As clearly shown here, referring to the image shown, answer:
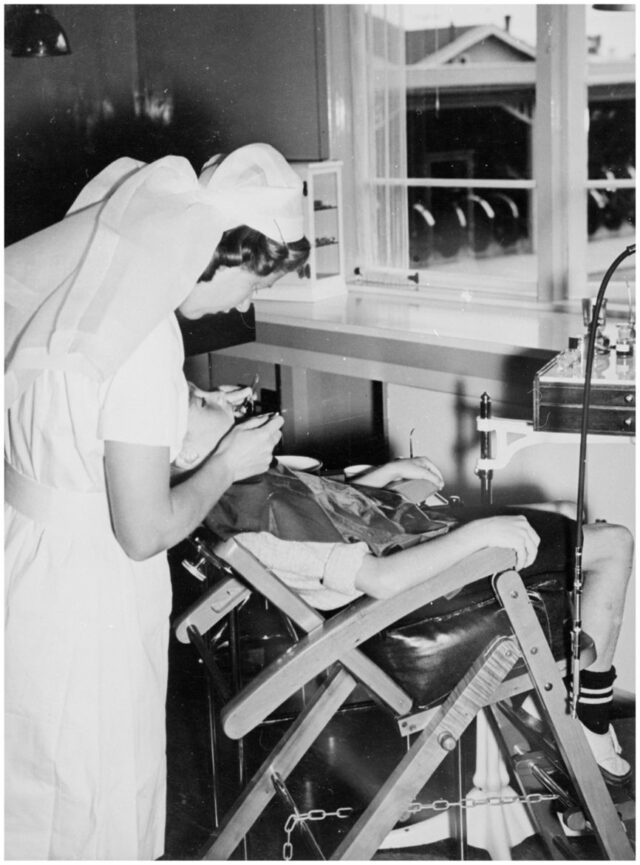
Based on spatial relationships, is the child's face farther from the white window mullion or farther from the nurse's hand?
the white window mullion

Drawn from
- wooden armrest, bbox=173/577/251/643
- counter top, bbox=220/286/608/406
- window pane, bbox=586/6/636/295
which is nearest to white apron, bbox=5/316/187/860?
wooden armrest, bbox=173/577/251/643

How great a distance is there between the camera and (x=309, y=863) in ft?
5.57

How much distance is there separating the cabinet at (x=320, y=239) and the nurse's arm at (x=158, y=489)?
88.2 inches

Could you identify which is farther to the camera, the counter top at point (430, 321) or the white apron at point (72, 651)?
the counter top at point (430, 321)

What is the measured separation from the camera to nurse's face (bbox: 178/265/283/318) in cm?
161

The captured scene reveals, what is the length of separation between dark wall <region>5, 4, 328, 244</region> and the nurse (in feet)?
8.38

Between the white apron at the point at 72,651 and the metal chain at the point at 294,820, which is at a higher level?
the white apron at the point at 72,651

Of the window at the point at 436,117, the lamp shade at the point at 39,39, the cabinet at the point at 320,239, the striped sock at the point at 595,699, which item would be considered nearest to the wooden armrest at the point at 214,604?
the striped sock at the point at 595,699

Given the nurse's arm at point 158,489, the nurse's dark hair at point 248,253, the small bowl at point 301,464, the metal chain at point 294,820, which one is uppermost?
the nurse's dark hair at point 248,253

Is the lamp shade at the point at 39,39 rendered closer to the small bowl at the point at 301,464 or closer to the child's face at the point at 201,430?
the small bowl at the point at 301,464

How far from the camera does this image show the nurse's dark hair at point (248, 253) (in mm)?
1584

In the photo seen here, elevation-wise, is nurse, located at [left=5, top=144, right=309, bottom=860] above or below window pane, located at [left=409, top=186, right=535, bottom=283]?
below

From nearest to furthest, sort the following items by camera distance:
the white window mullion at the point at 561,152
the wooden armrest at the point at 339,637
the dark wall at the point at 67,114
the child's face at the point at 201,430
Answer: the wooden armrest at the point at 339,637, the child's face at the point at 201,430, the white window mullion at the point at 561,152, the dark wall at the point at 67,114

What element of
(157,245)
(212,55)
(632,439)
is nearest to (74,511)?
(157,245)
